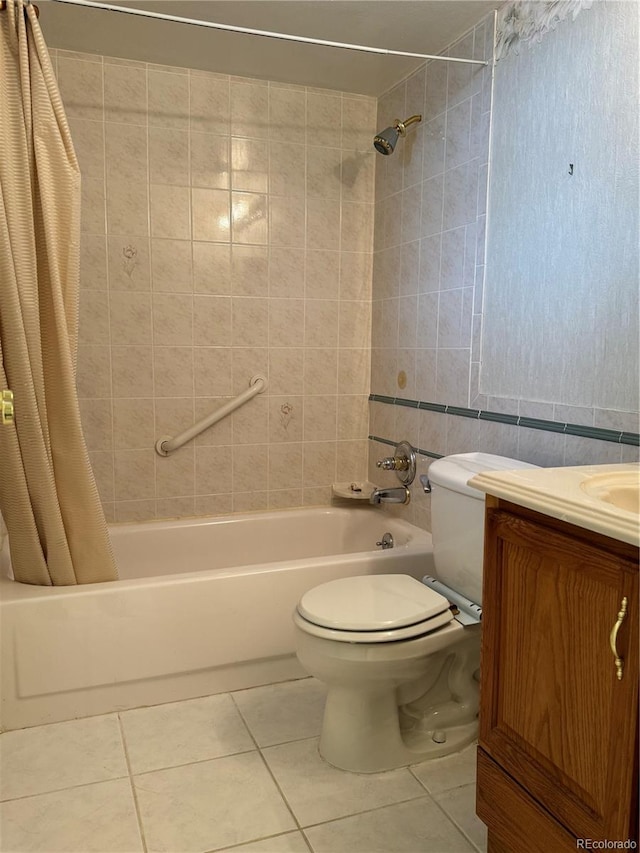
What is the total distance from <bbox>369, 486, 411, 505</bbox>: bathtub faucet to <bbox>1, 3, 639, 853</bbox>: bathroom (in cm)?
4

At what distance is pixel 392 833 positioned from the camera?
5.12 ft

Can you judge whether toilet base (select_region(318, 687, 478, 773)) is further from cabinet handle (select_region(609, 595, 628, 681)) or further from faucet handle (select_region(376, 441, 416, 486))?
faucet handle (select_region(376, 441, 416, 486))

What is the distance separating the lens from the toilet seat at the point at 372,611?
1.69 meters

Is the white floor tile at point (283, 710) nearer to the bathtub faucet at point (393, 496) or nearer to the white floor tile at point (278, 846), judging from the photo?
the white floor tile at point (278, 846)

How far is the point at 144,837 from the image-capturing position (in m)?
1.53

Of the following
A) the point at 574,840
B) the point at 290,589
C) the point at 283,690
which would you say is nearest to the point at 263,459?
the point at 290,589

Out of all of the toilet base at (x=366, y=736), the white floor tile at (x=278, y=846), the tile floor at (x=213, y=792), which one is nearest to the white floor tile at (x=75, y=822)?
the tile floor at (x=213, y=792)

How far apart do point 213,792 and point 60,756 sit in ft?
1.52

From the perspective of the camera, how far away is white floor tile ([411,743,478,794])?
1.74 metres

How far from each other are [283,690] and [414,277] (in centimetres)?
162

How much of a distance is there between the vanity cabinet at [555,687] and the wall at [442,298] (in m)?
0.64

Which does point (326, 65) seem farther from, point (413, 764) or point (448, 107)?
point (413, 764)

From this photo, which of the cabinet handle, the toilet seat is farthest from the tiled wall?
the cabinet handle

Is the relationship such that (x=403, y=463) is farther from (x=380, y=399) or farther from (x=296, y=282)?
(x=296, y=282)
